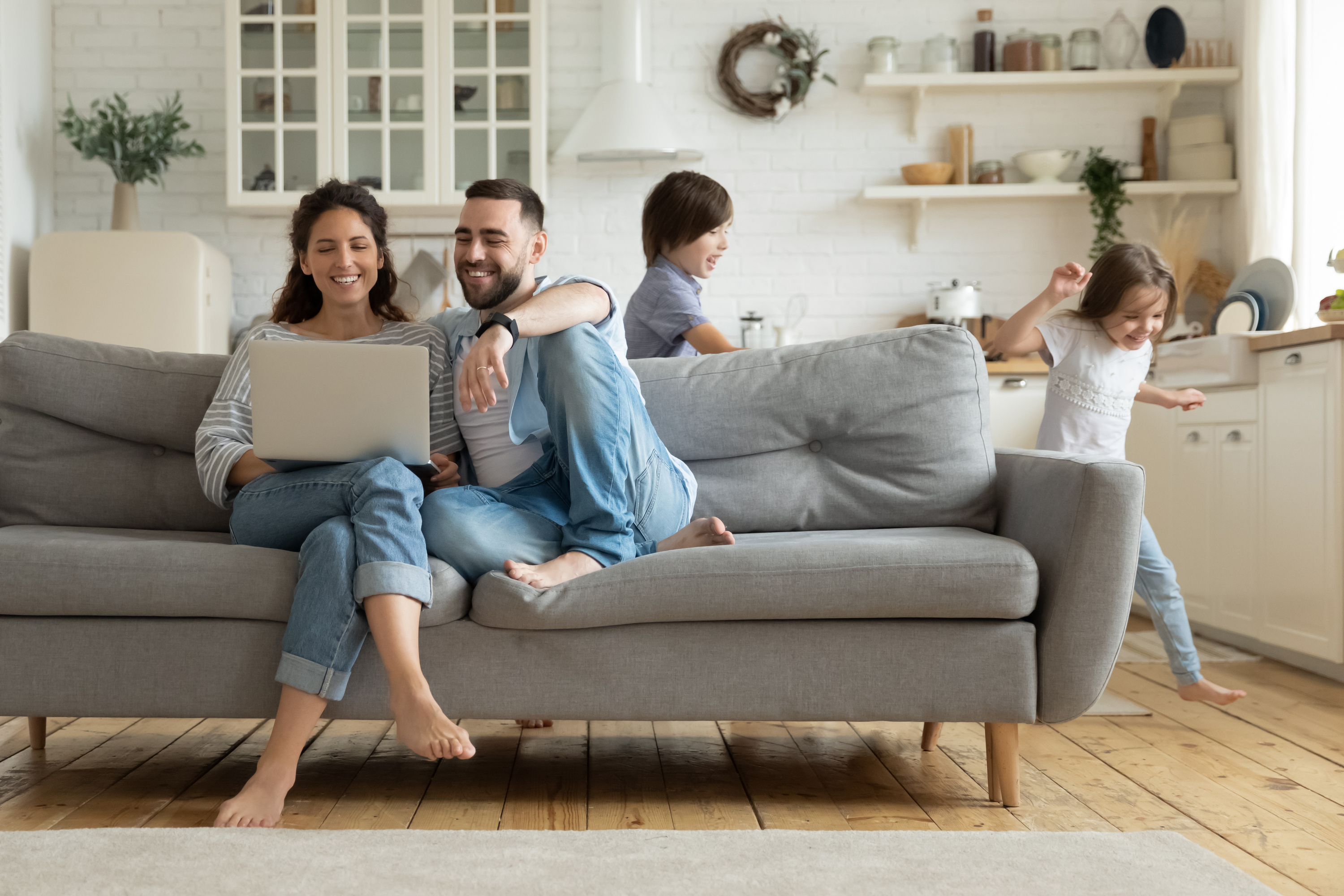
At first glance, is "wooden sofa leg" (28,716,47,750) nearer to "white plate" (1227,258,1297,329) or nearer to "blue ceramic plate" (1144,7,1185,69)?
"white plate" (1227,258,1297,329)

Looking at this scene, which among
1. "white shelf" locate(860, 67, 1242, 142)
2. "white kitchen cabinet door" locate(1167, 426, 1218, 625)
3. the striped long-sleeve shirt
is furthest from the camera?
"white shelf" locate(860, 67, 1242, 142)

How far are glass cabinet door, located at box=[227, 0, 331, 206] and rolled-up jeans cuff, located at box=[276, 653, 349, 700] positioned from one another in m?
3.25

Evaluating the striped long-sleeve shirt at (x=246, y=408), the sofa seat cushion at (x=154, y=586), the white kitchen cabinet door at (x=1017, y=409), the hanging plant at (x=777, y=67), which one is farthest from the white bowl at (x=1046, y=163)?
the sofa seat cushion at (x=154, y=586)

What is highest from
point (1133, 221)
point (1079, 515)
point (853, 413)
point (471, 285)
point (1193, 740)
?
point (1133, 221)

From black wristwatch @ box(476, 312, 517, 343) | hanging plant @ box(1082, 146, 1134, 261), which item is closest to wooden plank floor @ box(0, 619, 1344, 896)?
black wristwatch @ box(476, 312, 517, 343)

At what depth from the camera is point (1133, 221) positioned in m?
4.75

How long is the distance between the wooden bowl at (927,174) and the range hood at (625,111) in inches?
33.7

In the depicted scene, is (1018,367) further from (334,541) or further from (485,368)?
(334,541)

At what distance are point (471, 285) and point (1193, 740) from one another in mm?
1653

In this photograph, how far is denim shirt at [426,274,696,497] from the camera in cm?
197

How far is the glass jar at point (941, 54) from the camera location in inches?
182

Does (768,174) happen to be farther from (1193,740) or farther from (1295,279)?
(1193,740)

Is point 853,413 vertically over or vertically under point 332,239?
under

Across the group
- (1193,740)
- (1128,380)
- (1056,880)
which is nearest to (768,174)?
(1128,380)
